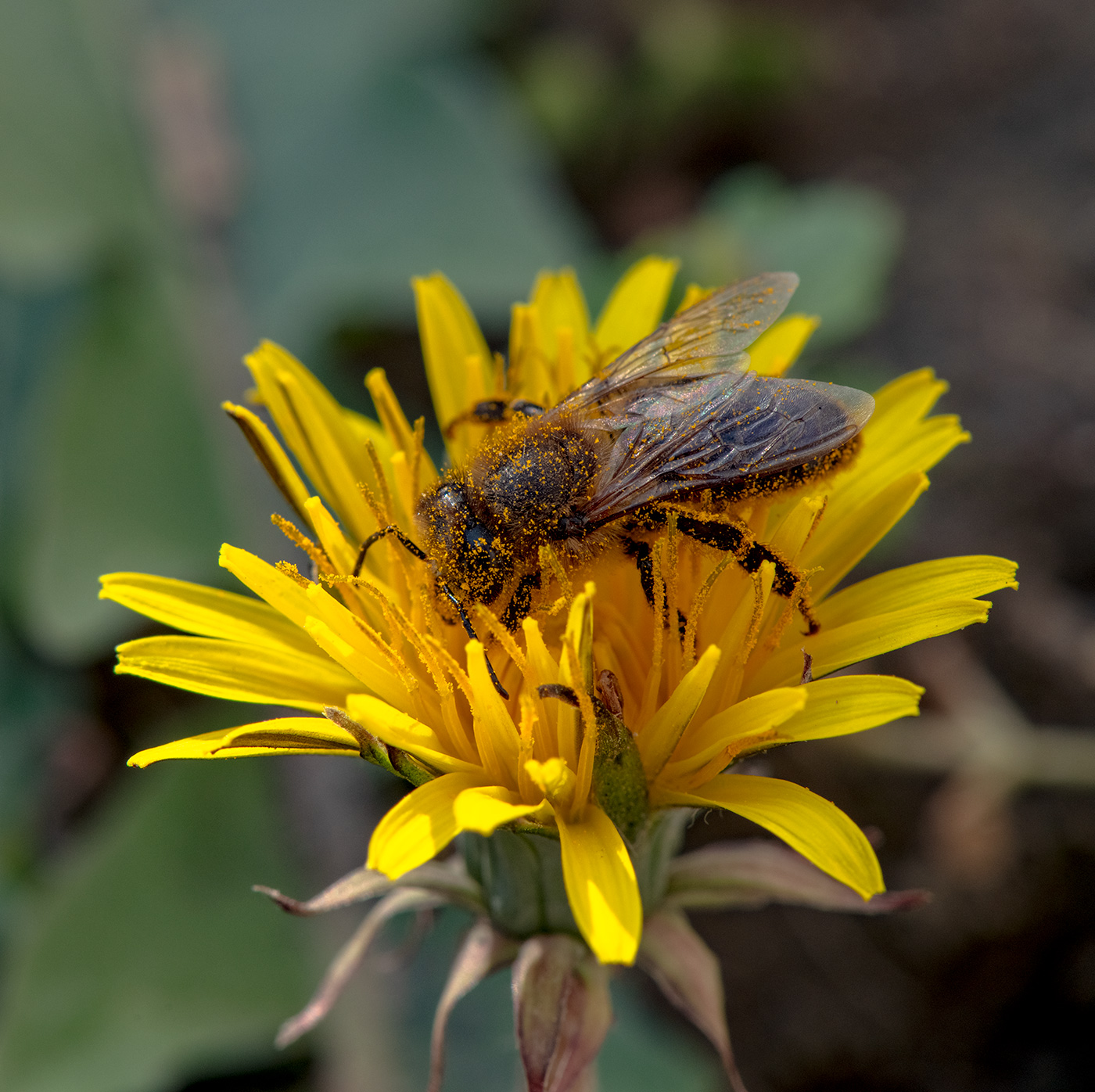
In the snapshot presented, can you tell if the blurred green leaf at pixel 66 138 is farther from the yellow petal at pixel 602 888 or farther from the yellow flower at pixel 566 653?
the yellow petal at pixel 602 888

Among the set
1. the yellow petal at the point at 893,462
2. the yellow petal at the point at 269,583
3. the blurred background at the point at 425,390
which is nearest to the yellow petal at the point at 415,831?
the yellow petal at the point at 269,583

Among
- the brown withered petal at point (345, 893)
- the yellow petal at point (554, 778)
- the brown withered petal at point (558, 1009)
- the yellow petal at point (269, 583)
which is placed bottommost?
the brown withered petal at point (558, 1009)

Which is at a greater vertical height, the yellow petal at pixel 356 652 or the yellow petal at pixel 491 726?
the yellow petal at pixel 356 652

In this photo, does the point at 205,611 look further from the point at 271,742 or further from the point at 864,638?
the point at 864,638

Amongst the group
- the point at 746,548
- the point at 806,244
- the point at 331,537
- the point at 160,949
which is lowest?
the point at 160,949

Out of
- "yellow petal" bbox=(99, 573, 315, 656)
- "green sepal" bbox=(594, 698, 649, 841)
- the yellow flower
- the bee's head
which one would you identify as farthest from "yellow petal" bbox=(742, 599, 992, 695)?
"yellow petal" bbox=(99, 573, 315, 656)

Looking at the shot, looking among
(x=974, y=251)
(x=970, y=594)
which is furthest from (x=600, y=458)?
(x=974, y=251)

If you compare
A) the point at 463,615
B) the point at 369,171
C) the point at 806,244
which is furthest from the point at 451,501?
the point at 369,171
